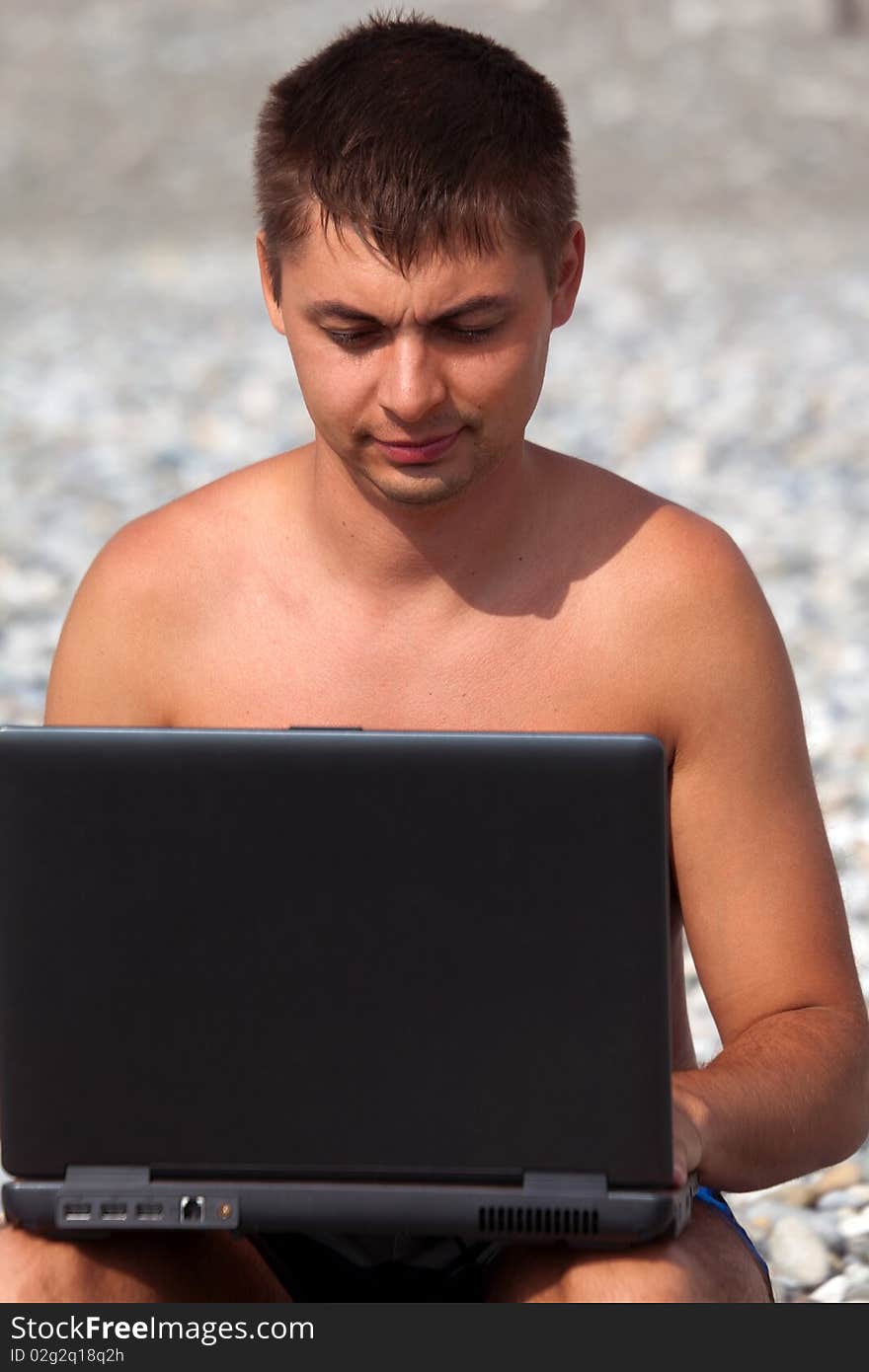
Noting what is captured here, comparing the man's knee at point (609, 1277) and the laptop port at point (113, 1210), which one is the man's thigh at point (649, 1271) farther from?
the laptop port at point (113, 1210)

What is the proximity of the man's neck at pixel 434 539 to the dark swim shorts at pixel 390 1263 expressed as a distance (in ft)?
2.54

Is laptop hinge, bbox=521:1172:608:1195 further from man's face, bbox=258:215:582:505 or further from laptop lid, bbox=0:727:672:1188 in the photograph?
man's face, bbox=258:215:582:505

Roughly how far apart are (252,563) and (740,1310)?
113 centimetres

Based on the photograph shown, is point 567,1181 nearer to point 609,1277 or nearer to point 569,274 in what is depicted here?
point 609,1277

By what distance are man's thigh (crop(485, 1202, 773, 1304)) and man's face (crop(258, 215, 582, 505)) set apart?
825 millimetres

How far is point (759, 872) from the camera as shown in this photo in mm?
2330

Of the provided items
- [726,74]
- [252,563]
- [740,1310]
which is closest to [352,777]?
[740,1310]

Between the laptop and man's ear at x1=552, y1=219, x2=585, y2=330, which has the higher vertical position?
man's ear at x1=552, y1=219, x2=585, y2=330

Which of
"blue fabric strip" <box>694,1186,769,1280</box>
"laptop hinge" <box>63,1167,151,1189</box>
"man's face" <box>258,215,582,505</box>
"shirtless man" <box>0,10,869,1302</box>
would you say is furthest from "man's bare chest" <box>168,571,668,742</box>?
"laptop hinge" <box>63,1167,151,1189</box>

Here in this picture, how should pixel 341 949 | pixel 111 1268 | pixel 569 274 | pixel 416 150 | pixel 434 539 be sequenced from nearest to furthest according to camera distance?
pixel 341 949 → pixel 111 1268 → pixel 416 150 → pixel 569 274 → pixel 434 539

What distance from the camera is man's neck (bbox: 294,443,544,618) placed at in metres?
2.55

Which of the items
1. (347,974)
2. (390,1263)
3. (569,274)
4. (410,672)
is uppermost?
(569,274)

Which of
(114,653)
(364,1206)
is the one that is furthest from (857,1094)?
(114,653)

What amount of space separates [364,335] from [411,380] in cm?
8
